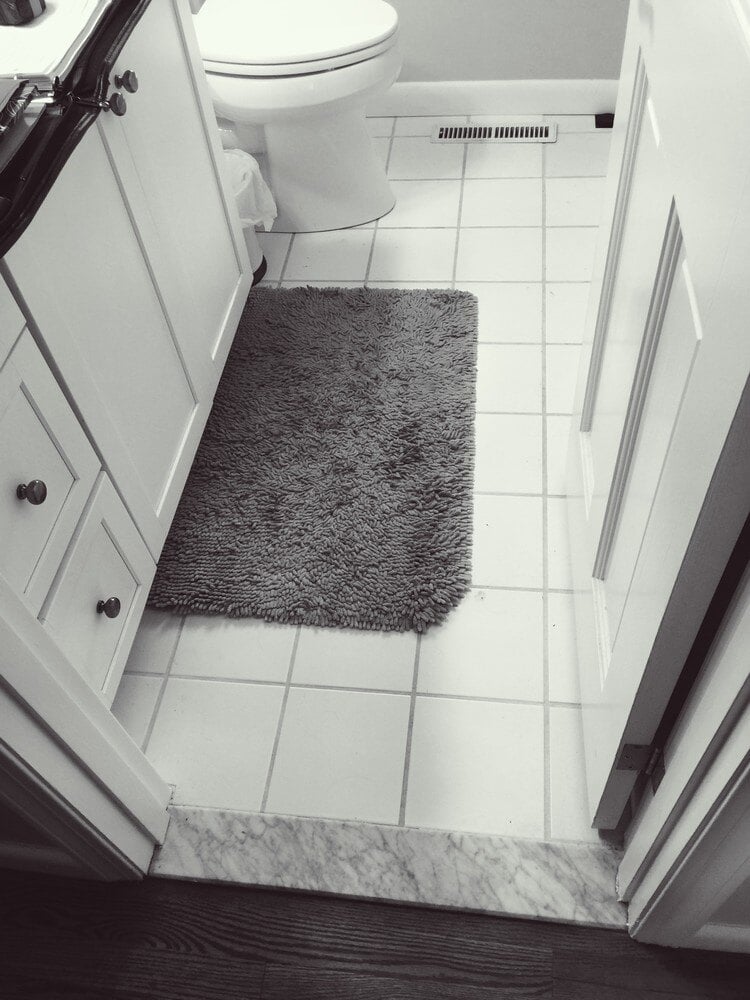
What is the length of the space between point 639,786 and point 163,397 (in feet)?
3.06

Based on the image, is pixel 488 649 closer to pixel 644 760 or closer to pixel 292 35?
pixel 644 760

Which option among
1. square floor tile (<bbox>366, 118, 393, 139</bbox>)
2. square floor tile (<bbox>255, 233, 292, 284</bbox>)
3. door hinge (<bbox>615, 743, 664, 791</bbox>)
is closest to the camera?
door hinge (<bbox>615, 743, 664, 791</bbox>)

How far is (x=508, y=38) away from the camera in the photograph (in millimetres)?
2283

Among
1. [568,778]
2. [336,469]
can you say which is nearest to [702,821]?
[568,778]

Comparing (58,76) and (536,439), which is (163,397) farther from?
(536,439)

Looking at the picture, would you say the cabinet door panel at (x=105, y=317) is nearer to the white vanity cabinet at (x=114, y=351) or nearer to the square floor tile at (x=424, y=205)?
the white vanity cabinet at (x=114, y=351)

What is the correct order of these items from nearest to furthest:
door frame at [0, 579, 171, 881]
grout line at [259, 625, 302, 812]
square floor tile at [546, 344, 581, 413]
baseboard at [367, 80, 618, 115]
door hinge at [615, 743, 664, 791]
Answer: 1. door frame at [0, 579, 171, 881]
2. door hinge at [615, 743, 664, 791]
3. grout line at [259, 625, 302, 812]
4. square floor tile at [546, 344, 581, 413]
5. baseboard at [367, 80, 618, 115]

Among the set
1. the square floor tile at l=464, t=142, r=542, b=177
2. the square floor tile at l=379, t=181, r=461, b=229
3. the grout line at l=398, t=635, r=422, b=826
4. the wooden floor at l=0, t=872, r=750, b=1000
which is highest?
the wooden floor at l=0, t=872, r=750, b=1000

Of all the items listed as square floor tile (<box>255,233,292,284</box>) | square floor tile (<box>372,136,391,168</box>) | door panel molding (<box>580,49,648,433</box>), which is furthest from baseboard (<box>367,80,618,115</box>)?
door panel molding (<box>580,49,648,433</box>)

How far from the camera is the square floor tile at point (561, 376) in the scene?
1.74 metres

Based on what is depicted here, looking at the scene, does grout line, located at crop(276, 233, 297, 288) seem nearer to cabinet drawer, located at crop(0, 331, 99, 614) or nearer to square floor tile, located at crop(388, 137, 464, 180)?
square floor tile, located at crop(388, 137, 464, 180)

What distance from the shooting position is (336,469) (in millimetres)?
1661

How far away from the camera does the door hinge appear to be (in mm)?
970

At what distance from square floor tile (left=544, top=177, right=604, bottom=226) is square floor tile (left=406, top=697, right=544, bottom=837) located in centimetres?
132
